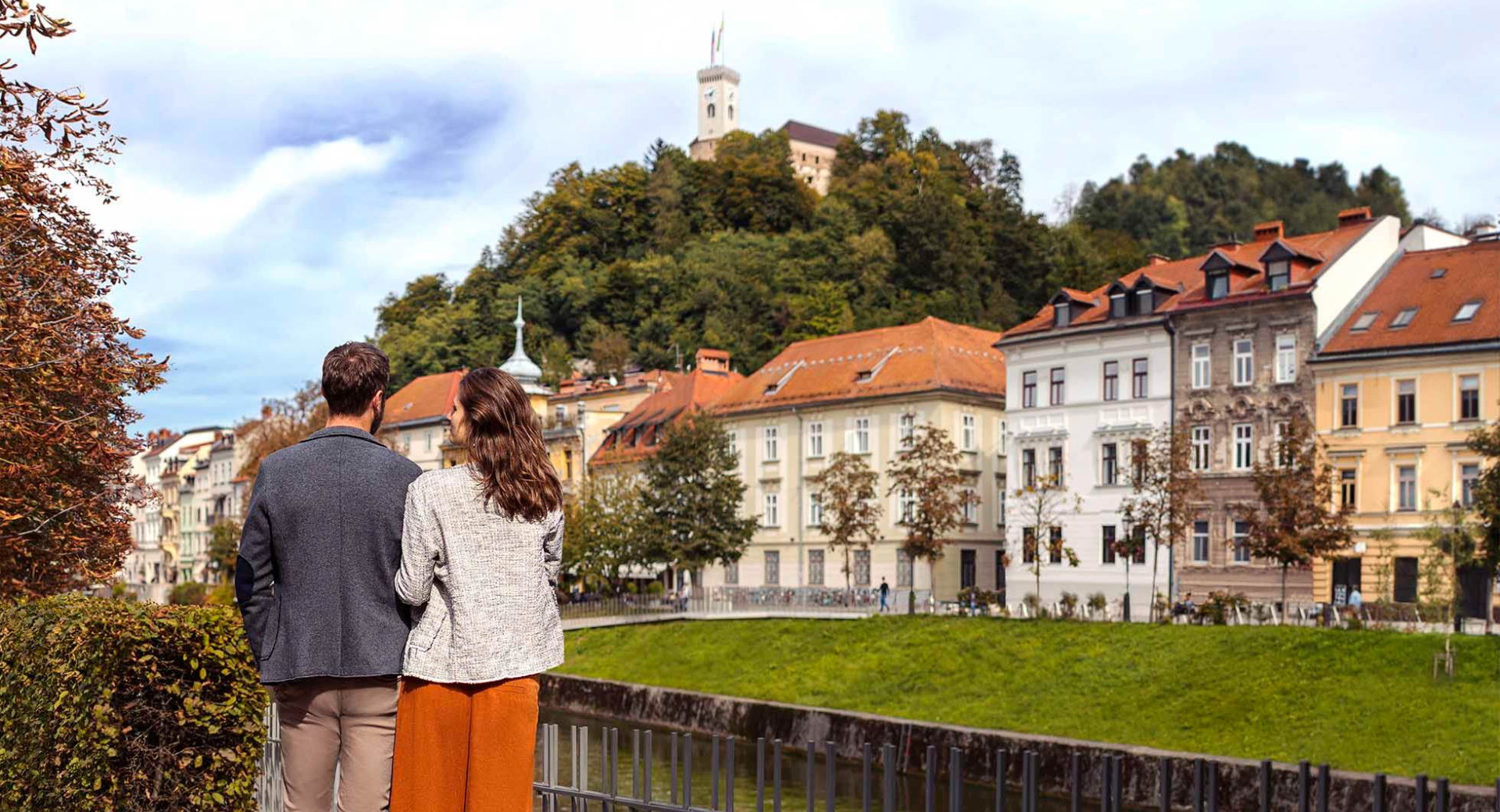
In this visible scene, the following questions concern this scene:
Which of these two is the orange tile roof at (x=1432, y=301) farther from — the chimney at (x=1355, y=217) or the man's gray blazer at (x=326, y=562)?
the man's gray blazer at (x=326, y=562)

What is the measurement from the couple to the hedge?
305 cm

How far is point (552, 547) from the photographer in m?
5.56

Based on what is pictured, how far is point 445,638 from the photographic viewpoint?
540cm

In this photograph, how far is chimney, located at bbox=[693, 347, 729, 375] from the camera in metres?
76.1

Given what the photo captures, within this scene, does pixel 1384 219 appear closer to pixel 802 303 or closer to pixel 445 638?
pixel 802 303

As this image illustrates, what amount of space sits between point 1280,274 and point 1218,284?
6.98 feet

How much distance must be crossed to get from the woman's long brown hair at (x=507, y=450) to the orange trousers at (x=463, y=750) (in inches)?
24.0

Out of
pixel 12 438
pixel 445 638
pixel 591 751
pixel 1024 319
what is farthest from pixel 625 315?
pixel 445 638

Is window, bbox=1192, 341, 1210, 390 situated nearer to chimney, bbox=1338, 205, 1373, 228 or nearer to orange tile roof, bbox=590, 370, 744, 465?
chimney, bbox=1338, 205, 1373, 228

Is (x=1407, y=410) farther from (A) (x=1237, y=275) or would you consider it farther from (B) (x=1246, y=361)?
(A) (x=1237, y=275)

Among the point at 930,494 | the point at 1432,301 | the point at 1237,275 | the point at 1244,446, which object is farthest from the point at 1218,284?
the point at 930,494

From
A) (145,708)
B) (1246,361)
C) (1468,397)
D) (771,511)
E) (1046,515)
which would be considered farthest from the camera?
(771,511)

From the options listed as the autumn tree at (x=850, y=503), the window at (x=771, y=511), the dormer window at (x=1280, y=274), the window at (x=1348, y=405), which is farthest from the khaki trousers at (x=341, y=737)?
the window at (x=771, y=511)

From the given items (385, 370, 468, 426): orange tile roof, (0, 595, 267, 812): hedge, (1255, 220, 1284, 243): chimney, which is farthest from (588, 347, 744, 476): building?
(0, 595, 267, 812): hedge
